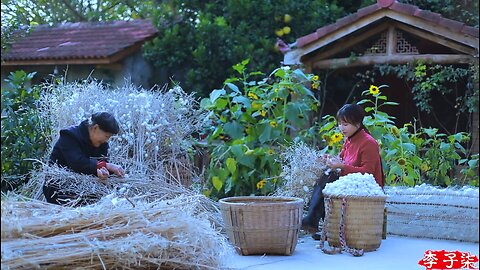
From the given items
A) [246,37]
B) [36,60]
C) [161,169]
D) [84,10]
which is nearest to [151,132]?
[161,169]

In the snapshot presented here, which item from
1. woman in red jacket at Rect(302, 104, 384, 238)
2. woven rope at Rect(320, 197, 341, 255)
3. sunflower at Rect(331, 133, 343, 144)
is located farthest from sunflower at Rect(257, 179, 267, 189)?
woven rope at Rect(320, 197, 341, 255)

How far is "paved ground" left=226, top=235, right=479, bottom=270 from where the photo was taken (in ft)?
14.6

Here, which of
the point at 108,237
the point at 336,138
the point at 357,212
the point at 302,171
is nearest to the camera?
the point at 108,237

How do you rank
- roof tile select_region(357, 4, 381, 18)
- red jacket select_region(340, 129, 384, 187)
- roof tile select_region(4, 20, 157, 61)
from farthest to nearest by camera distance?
roof tile select_region(4, 20, 157, 61), roof tile select_region(357, 4, 381, 18), red jacket select_region(340, 129, 384, 187)

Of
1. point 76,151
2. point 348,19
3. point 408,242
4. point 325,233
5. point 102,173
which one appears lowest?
point 408,242

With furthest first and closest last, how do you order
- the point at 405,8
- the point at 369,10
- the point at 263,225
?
the point at 369,10
the point at 405,8
the point at 263,225

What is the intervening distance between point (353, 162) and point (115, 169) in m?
1.77

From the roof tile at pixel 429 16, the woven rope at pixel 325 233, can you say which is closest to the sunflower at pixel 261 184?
the woven rope at pixel 325 233

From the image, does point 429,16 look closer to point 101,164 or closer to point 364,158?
point 364,158

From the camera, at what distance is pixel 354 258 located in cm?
479

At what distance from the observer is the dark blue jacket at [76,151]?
16.4 feet

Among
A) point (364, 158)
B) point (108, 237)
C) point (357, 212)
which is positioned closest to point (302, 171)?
point (364, 158)

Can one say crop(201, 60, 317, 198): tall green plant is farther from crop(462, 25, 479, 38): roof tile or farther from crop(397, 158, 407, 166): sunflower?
crop(462, 25, 479, 38): roof tile

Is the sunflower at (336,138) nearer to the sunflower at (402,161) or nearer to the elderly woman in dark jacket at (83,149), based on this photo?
the sunflower at (402,161)
